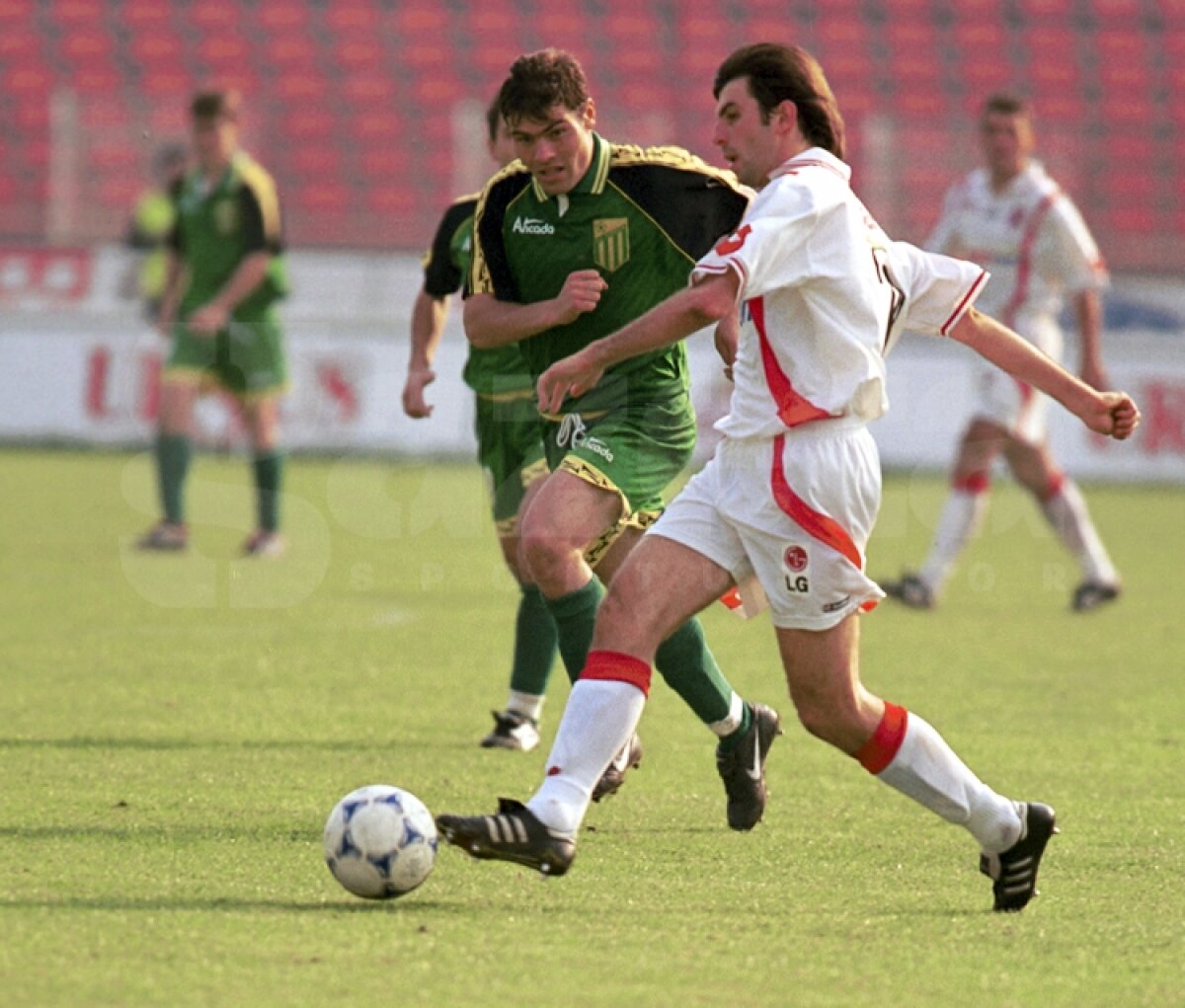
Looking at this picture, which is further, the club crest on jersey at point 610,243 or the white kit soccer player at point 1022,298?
the white kit soccer player at point 1022,298

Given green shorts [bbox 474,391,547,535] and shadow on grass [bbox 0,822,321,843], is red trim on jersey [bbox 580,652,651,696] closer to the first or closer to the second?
shadow on grass [bbox 0,822,321,843]

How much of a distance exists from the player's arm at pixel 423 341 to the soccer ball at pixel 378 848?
2648mm

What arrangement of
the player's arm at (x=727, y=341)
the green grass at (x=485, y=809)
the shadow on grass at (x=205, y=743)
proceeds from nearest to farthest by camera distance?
the green grass at (x=485, y=809) < the player's arm at (x=727, y=341) < the shadow on grass at (x=205, y=743)

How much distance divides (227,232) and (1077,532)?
5226 millimetres

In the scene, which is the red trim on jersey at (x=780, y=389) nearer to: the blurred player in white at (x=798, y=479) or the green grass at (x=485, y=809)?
the blurred player in white at (x=798, y=479)

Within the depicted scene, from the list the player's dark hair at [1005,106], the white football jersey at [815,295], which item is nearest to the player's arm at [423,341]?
the white football jersey at [815,295]

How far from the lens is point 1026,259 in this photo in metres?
10.7

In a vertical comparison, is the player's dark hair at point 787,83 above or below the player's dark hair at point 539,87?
above

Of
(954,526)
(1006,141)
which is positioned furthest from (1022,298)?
(954,526)

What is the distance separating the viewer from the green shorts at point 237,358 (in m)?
12.2

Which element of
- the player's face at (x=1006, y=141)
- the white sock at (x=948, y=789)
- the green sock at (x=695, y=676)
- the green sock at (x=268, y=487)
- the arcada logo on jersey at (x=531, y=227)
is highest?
the arcada logo on jersey at (x=531, y=227)

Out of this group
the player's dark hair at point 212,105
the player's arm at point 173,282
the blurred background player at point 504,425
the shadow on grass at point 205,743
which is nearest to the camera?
the shadow on grass at point 205,743

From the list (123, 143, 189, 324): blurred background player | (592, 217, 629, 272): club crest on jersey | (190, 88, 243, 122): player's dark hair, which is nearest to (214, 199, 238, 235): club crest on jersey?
(190, 88, 243, 122): player's dark hair

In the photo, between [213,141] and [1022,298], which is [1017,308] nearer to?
[1022,298]
